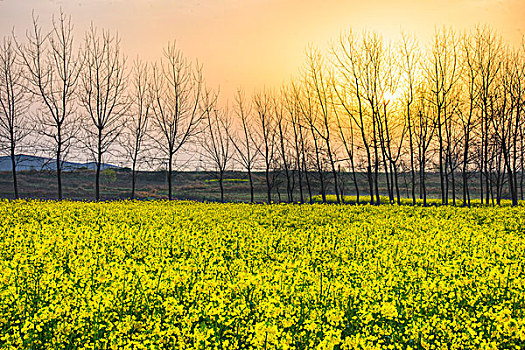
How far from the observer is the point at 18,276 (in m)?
7.15

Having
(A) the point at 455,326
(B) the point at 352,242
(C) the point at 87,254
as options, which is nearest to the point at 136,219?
(C) the point at 87,254

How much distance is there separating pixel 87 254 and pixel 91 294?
326 centimetres

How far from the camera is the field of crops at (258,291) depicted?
16.4ft

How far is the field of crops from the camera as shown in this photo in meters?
5.00

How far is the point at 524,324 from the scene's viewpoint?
5.25 meters

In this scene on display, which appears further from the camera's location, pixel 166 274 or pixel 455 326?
pixel 166 274

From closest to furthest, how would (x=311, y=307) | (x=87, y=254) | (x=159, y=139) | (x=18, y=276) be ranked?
(x=311, y=307) < (x=18, y=276) < (x=87, y=254) < (x=159, y=139)

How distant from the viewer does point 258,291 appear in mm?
6266

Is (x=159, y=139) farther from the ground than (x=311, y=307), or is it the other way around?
(x=159, y=139)

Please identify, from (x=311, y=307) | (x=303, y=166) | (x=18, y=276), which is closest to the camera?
(x=311, y=307)

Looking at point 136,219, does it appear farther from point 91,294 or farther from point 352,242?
point 91,294

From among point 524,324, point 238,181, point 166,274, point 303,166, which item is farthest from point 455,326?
point 238,181

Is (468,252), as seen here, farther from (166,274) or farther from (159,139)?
(159,139)

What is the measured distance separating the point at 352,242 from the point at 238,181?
206 ft
